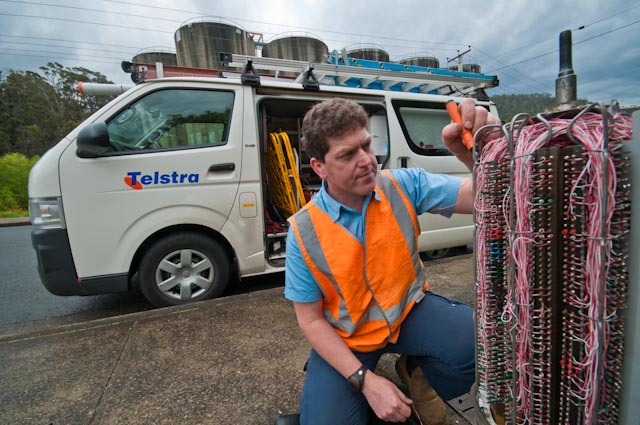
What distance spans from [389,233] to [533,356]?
674mm

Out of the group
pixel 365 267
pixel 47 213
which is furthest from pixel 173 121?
pixel 365 267

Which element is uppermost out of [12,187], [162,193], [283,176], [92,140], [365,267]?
[12,187]

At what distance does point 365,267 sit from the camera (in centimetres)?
133

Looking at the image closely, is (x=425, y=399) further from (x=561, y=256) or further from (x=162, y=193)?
(x=162, y=193)

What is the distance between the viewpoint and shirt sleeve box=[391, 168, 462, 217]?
4.76ft

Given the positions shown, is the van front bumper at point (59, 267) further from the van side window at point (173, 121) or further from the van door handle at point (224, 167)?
the van door handle at point (224, 167)

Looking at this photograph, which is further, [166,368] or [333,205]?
[166,368]

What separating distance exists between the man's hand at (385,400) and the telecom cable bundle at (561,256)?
1.29 ft

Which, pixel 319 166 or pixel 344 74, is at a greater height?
pixel 344 74

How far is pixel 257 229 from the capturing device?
2.96 meters

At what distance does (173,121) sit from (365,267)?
2317mm

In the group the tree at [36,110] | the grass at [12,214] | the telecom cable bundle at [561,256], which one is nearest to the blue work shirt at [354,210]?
the telecom cable bundle at [561,256]

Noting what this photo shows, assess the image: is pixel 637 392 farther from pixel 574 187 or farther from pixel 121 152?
pixel 121 152

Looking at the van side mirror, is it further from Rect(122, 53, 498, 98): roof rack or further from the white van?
Rect(122, 53, 498, 98): roof rack
